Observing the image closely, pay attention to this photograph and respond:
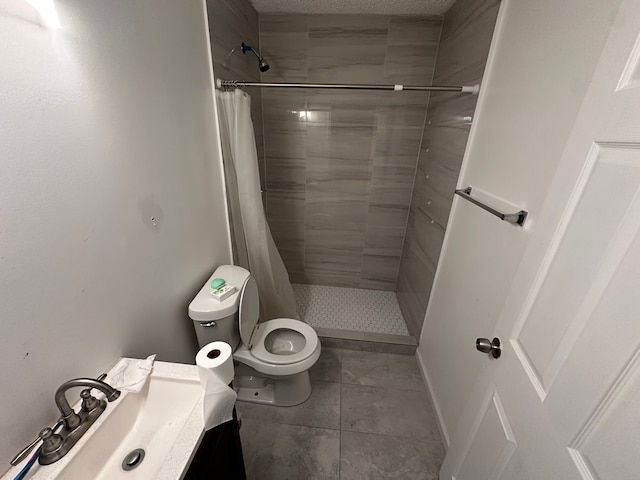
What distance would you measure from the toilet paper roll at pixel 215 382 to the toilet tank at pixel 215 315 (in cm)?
41

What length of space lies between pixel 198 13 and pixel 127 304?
127cm

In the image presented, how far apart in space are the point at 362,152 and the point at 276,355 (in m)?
1.68

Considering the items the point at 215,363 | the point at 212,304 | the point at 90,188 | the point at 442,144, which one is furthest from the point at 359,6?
the point at 215,363

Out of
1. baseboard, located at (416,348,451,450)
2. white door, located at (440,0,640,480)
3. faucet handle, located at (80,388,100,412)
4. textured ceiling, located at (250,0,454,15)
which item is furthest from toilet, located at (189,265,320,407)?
textured ceiling, located at (250,0,454,15)

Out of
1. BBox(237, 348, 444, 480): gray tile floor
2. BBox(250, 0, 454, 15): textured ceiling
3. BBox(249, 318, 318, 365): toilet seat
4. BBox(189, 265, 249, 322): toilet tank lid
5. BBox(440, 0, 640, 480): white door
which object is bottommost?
BBox(237, 348, 444, 480): gray tile floor

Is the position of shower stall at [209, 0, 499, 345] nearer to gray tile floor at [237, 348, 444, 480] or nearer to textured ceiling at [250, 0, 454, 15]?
textured ceiling at [250, 0, 454, 15]

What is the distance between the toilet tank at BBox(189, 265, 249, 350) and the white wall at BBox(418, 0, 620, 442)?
3.51ft

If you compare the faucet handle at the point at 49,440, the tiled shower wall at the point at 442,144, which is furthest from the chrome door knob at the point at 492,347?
the faucet handle at the point at 49,440

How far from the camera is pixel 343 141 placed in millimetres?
2201

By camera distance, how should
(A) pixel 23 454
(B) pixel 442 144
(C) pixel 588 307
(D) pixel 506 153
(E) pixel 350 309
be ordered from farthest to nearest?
(E) pixel 350 309, (B) pixel 442 144, (D) pixel 506 153, (A) pixel 23 454, (C) pixel 588 307

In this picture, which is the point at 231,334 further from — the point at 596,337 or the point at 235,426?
the point at 596,337

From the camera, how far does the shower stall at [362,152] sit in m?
1.71

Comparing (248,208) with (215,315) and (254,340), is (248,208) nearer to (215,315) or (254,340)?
(215,315)

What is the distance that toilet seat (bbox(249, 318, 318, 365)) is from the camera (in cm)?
145
